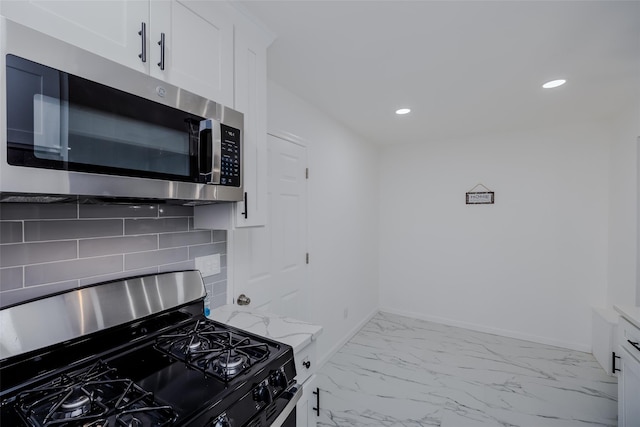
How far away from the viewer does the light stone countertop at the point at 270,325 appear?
4.07 feet

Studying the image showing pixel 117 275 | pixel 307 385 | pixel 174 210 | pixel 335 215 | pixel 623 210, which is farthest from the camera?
pixel 335 215

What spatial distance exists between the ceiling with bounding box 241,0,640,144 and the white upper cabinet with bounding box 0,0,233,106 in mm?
319

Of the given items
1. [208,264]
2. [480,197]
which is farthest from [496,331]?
[208,264]

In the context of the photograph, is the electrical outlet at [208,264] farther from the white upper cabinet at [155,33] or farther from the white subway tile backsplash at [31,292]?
the white upper cabinet at [155,33]

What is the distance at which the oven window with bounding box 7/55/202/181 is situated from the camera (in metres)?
0.66

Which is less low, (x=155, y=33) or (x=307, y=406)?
(x=155, y=33)

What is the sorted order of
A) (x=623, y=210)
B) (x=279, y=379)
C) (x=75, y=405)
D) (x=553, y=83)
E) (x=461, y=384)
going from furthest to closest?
(x=623, y=210) < (x=461, y=384) < (x=553, y=83) < (x=279, y=379) < (x=75, y=405)

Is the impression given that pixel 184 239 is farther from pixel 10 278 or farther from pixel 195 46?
pixel 195 46

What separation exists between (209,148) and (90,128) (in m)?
0.36

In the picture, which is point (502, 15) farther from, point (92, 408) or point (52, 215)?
point (92, 408)

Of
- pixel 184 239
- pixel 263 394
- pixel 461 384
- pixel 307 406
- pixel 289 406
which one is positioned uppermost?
pixel 184 239

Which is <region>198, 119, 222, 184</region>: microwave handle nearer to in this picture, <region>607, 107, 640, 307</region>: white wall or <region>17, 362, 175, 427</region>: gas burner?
<region>17, 362, 175, 427</region>: gas burner

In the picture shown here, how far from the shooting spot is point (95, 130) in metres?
0.80

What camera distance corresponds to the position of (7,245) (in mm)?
890
